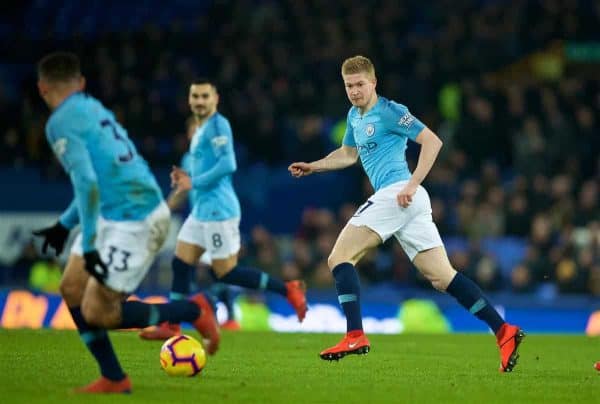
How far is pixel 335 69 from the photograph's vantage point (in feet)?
68.1

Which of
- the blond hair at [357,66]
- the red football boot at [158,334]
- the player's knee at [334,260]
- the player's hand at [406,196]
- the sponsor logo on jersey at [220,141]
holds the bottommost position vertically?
the red football boot at [158,334]

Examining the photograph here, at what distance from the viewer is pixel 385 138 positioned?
30.7 ft

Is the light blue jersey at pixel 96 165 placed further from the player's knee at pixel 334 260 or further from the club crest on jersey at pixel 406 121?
the club crest on jersey at pixel 406 121

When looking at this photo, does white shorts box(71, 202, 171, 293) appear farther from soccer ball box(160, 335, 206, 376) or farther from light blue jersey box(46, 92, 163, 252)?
soccer ball box(160, 335, 206, 376)

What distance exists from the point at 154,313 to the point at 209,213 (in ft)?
13.0

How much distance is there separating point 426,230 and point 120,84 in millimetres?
12345

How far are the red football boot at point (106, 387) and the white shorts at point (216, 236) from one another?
4266mm

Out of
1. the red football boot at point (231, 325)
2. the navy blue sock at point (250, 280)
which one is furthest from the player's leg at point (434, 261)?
the red football boot at point (231, 325)

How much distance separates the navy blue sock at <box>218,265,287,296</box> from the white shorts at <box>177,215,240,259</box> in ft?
0.81

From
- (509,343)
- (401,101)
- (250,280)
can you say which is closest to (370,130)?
(509,343)

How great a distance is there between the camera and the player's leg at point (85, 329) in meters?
7.25

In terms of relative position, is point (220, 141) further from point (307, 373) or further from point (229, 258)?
point (307, 373)

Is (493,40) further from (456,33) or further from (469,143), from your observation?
(469,143)

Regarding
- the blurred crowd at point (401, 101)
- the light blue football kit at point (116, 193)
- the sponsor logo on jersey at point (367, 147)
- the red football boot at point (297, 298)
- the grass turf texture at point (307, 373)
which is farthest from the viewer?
the blurred crowd at point (401, 101)
